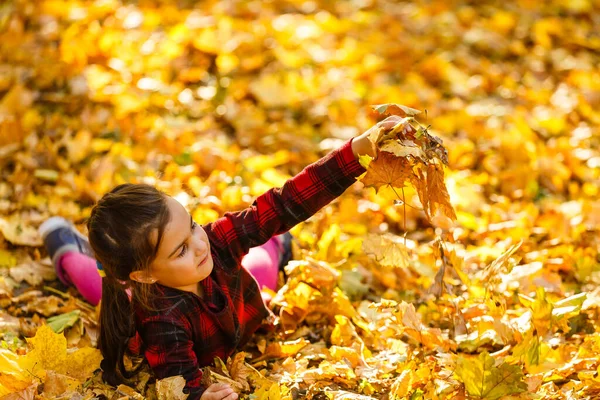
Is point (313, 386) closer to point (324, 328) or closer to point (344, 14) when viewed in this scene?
point (324, 328)

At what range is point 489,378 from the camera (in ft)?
6.07

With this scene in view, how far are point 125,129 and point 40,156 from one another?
43 centimetres

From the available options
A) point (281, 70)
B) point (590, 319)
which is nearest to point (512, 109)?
point (281, 70)

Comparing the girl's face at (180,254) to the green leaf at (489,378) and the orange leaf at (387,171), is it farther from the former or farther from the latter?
the green leaf at (489,378)

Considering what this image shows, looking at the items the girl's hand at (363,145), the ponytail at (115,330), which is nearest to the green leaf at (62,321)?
the ponytail at (115,330)

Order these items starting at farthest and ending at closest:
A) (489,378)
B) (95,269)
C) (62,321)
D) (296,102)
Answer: (296,102) → (95,269) → (62,321) → (489,378)

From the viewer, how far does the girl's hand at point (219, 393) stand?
1963 millimetres

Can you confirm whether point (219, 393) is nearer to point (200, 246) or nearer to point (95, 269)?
point (200, 246)

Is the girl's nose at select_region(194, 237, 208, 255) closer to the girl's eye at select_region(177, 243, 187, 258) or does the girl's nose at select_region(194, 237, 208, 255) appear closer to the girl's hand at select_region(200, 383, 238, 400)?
the girl's eye at select_region(177, 243, 187, 258)

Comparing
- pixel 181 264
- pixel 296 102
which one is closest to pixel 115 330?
pixel 181 264

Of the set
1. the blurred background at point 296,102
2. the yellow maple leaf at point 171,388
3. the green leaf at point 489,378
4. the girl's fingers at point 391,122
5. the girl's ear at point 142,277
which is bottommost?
the blurred background at point 296,102

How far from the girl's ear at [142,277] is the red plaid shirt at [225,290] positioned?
0.05m

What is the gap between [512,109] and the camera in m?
4.03

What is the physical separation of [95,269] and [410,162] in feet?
4.04
